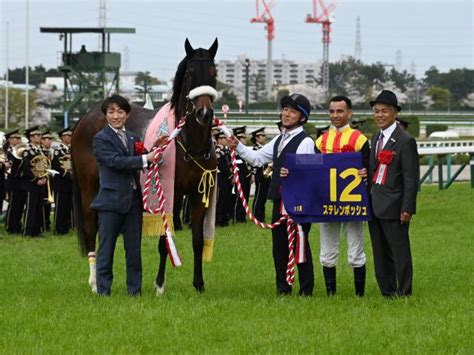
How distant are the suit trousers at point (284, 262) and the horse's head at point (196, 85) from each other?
1.19m

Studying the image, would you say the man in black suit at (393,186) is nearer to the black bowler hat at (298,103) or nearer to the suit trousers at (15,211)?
the black bowler hat at (298,103)

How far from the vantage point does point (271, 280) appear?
12.5 m

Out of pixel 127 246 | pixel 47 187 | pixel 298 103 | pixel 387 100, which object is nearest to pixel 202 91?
pixel 298 103

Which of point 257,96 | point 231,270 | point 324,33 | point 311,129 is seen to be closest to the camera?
point 231,270

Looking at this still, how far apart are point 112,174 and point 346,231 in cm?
232

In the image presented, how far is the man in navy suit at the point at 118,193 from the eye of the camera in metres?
10.3

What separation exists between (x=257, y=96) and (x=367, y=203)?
435 ft

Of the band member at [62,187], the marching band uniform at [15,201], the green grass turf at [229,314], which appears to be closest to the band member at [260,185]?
the band member at [62,187]

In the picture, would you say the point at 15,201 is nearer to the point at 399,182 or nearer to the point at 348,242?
the point at 348,242

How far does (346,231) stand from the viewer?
417 inches

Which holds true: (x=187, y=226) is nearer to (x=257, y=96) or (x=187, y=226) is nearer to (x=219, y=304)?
(x=219, y=304)

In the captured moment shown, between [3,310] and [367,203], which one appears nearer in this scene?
[3,310]

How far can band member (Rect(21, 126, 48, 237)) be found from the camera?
19422 mm

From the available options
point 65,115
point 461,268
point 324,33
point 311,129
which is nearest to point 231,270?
point 461,268
